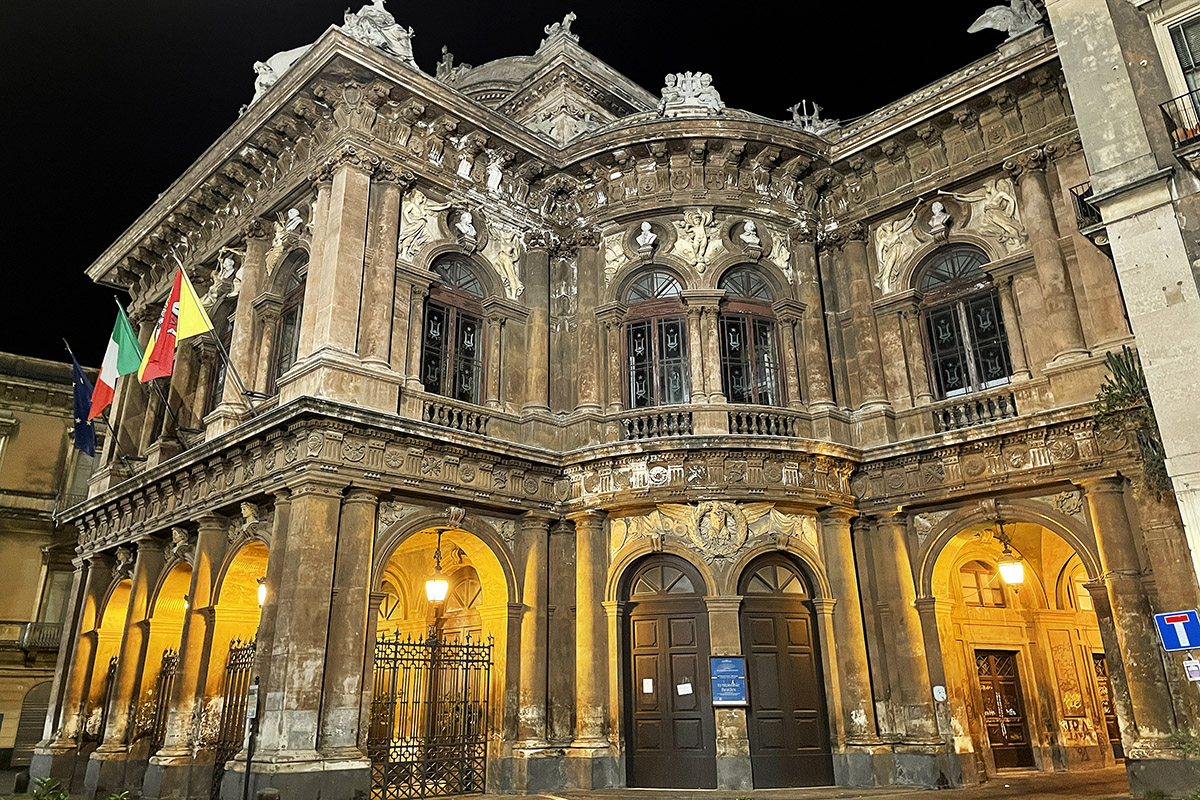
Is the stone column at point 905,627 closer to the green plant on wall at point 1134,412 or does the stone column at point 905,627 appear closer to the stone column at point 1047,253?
the green plant on wall at point 1134,412

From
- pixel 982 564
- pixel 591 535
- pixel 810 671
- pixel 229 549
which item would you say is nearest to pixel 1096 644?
pixel 982 564

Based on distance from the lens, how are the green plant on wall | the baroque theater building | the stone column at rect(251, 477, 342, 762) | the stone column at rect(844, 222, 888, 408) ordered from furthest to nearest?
the stone column at rect(844, 222, 888, 408)
the baroque theater building
the green plant on wall
the stone column at rect(251, 477, 342, 762)

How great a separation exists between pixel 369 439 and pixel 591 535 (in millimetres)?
4544

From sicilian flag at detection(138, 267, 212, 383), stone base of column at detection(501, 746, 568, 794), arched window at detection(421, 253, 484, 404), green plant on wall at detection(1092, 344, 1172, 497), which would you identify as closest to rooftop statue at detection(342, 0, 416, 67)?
arched window at detection(421, 253, 484, 404)

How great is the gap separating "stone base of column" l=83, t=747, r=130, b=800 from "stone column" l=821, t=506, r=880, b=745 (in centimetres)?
1340

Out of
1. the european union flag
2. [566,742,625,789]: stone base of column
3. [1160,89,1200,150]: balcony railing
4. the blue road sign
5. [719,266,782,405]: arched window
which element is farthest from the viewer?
the european union flag

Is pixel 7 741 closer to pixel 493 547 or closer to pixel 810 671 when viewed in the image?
pixel 493 547

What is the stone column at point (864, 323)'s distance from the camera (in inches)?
677

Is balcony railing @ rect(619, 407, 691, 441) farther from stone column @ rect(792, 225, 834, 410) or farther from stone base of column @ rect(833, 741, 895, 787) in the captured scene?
stone base of column @ rect(833, 741, 895, 787)

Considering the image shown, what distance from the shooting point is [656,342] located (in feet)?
56.9

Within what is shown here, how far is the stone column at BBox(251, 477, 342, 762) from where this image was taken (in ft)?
40.6

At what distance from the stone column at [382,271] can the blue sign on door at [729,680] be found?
7.63 metres

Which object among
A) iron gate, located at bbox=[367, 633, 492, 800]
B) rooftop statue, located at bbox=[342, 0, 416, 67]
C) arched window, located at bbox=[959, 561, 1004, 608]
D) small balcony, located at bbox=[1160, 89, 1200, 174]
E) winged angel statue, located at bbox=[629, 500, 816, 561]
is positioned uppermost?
rooftop statue, located at bbox=[342, 0, 416, 67]

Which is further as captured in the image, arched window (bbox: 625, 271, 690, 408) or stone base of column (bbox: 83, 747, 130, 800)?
arched window (bbox: 625, 271, 690, 408)
